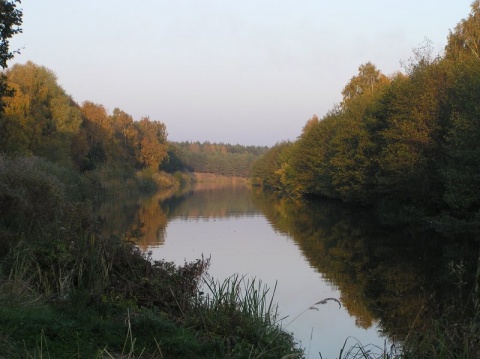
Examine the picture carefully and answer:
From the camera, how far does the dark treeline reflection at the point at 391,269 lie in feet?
41.0

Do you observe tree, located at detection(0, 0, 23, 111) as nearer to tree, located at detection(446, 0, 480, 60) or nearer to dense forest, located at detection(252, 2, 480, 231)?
dense forest, located at detection(252, 2, 480, 231)

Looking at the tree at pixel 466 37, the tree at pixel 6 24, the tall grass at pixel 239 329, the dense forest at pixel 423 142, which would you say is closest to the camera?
the tall grass at pixel 239 329

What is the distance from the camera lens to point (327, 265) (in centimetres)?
2008

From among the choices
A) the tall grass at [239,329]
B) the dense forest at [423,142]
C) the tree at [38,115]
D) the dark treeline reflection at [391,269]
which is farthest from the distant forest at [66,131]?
the dense forest at [423,142]

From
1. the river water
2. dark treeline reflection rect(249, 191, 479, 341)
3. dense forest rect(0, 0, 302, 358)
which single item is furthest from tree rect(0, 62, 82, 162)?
dense forest rect(0, 0, 302, 358)

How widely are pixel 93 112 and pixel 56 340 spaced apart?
229 ft

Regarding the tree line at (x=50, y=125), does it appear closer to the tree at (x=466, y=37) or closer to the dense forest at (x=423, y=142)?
the dense forest at (x=423, y=142)

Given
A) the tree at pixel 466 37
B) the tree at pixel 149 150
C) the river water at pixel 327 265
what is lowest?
the river water at pixel 327 265

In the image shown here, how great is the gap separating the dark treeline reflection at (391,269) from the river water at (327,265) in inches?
1.2

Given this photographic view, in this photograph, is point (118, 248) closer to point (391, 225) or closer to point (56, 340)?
point (56, 340)

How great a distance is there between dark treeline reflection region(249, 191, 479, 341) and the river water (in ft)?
0.10

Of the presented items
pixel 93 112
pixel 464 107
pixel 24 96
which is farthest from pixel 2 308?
pixel 93 112

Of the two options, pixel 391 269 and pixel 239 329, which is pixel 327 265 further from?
pixel 239 329

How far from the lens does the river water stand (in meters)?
12.0
